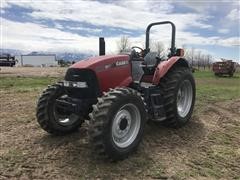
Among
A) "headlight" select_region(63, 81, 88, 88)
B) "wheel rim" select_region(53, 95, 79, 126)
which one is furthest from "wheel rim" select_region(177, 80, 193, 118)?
"headlight" select_region(63, 81, 88, 88)

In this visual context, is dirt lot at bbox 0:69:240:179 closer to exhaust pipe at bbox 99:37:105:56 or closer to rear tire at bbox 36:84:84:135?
rear tire at bbox 36:84:84:135

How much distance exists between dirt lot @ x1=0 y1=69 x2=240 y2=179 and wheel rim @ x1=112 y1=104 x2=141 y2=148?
28 centimetres

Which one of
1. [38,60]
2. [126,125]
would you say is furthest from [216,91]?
[38,60]

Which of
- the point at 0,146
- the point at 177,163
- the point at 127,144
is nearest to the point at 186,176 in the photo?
the point at 177,163

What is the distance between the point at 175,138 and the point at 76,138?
5.86 feet

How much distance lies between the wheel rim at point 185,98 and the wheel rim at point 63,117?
228cm

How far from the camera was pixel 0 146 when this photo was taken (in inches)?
236

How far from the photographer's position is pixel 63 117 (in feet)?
21.1

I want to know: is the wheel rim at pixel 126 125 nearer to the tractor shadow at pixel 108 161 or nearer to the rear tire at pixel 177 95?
the tractor shadow at pixel 108 161

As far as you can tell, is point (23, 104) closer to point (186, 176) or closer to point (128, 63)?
point (128, 63)

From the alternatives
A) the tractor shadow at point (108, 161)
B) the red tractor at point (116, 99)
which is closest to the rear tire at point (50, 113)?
the red tractor at point (116, 99)

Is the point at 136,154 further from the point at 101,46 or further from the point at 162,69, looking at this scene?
the point at 101,46

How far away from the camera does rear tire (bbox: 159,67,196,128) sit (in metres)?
6.55

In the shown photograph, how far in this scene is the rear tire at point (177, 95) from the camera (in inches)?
258
